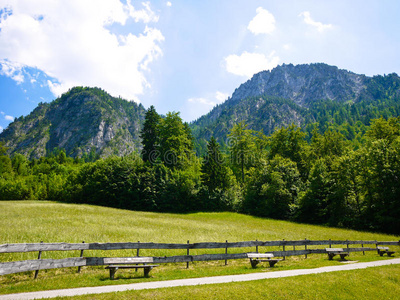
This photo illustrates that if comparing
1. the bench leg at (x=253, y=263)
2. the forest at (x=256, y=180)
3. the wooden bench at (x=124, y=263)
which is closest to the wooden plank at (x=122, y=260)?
the wooden bench at (x=124, y=263)

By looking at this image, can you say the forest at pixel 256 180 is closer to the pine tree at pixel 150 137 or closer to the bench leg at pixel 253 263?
the pine tree at pixel 150 137

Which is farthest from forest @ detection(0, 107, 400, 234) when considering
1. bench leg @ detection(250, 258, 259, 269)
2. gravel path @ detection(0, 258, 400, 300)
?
bench leg @ detection(250, 258, 259, 269)

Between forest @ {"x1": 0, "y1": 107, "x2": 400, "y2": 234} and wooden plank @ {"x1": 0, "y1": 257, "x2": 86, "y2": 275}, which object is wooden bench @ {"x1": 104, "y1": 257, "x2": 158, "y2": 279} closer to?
wooden plank @ {"x1": 0, "y1": 257, "x2": 86, "y2": 275}

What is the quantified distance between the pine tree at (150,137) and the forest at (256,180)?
27cm

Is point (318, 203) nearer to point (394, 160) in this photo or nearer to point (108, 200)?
point (394, 160)

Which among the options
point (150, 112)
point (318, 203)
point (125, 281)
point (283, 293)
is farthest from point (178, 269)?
point (150, 112)

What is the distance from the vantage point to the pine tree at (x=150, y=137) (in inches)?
2421

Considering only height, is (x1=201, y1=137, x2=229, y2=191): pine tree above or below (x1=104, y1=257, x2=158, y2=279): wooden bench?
above

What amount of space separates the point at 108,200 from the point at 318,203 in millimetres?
48315

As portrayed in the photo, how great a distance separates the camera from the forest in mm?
38656

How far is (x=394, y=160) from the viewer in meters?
36.7

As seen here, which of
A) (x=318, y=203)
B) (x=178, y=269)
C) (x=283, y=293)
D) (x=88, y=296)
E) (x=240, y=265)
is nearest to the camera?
(x=88, y=296)

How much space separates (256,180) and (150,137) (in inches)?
1192

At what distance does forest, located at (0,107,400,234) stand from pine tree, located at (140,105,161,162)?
27 cm
